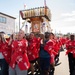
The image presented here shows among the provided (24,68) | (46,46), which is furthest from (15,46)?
(46,46)

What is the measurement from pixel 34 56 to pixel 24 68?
1.81 m

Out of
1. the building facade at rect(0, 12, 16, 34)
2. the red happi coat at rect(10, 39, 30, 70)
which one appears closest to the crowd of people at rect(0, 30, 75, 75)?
the red happi coat at rect(10, 39, 30, 70)

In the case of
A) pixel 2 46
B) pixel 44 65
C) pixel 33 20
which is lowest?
pixel 44 65

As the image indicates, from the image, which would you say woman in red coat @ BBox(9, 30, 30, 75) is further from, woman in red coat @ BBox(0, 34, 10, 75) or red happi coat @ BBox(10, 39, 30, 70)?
woman in red coat @ BBox(0, 34, 10, 75)

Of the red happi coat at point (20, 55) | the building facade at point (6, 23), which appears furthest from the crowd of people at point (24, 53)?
the building facade at point (6, 23)

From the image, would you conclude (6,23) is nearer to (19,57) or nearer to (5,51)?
(5,51)

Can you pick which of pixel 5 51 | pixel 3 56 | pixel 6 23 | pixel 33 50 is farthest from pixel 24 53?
pixel 6 23

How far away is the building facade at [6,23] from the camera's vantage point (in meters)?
29.1

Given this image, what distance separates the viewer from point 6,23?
3130 cm

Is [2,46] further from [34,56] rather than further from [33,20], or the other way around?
[33,20]

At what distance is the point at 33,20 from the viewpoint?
30.8 metres

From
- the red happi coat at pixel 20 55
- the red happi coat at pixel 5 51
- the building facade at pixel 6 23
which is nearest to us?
the red happi coat at pixel 20 55

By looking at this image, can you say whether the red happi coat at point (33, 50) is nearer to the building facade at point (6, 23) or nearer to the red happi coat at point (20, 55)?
the red happi coat at point (20, 55)

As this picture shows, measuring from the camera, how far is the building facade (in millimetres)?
29097
